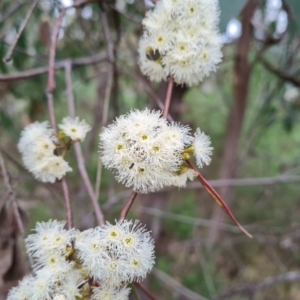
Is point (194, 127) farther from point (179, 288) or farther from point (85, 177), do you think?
point (85, 177)

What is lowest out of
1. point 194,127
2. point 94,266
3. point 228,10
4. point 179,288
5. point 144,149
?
point 94,266

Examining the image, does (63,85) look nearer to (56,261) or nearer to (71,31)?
(71,31)

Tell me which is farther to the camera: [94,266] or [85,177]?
[85,177]

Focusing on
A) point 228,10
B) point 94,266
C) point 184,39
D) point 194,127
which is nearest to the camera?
point 94,266

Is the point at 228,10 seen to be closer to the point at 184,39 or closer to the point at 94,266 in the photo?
the point at 184,39

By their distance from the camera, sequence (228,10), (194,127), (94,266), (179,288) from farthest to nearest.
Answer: (194,127) → (179,288) → (228,10) → (94,266)

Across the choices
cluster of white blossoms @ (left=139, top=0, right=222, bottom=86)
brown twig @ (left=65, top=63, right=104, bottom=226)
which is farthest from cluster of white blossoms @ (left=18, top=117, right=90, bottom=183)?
cluster of white blossoms @ (left=139, top=0, right=222, bottom=86)

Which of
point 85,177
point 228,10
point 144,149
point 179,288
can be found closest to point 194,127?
point 179,288

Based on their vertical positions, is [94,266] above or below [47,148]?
below
